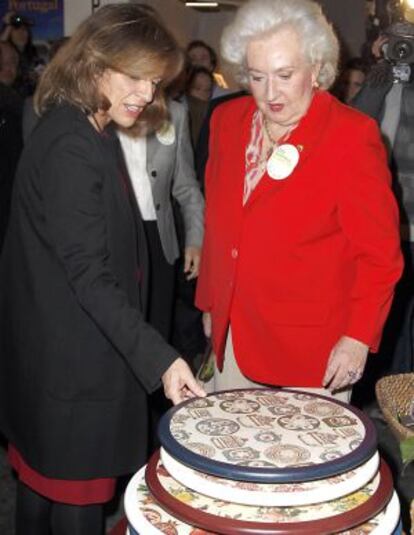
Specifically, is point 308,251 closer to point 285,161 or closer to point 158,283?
point 285,161

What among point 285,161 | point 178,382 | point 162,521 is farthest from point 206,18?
point 162,521

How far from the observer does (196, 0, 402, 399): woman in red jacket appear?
173cm

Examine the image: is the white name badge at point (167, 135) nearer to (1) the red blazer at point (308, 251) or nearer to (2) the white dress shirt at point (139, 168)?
(2) the white dress shirt at point (139, 168)

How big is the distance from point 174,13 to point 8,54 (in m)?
3.01

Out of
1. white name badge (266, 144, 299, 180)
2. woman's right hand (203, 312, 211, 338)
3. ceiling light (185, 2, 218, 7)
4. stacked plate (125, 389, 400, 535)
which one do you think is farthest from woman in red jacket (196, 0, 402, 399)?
ceiling light (185, 2, 218, 7)

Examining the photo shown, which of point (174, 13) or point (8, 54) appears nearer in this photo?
point (8, 54)

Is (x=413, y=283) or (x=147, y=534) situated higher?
(x=147, y=534)

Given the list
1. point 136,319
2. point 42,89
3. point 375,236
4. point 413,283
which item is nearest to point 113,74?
point 42,89

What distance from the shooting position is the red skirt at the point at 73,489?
164cm

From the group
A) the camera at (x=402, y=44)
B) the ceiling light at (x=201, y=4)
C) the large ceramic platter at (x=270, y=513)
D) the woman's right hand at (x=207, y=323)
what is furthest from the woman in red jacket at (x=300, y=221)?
the ceiling light at (x=201, y=4)

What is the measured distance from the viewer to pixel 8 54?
4.04 metres

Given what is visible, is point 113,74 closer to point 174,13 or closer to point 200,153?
point 200,153

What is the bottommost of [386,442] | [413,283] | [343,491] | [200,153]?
[386,442]

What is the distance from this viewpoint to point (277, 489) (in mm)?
1019
